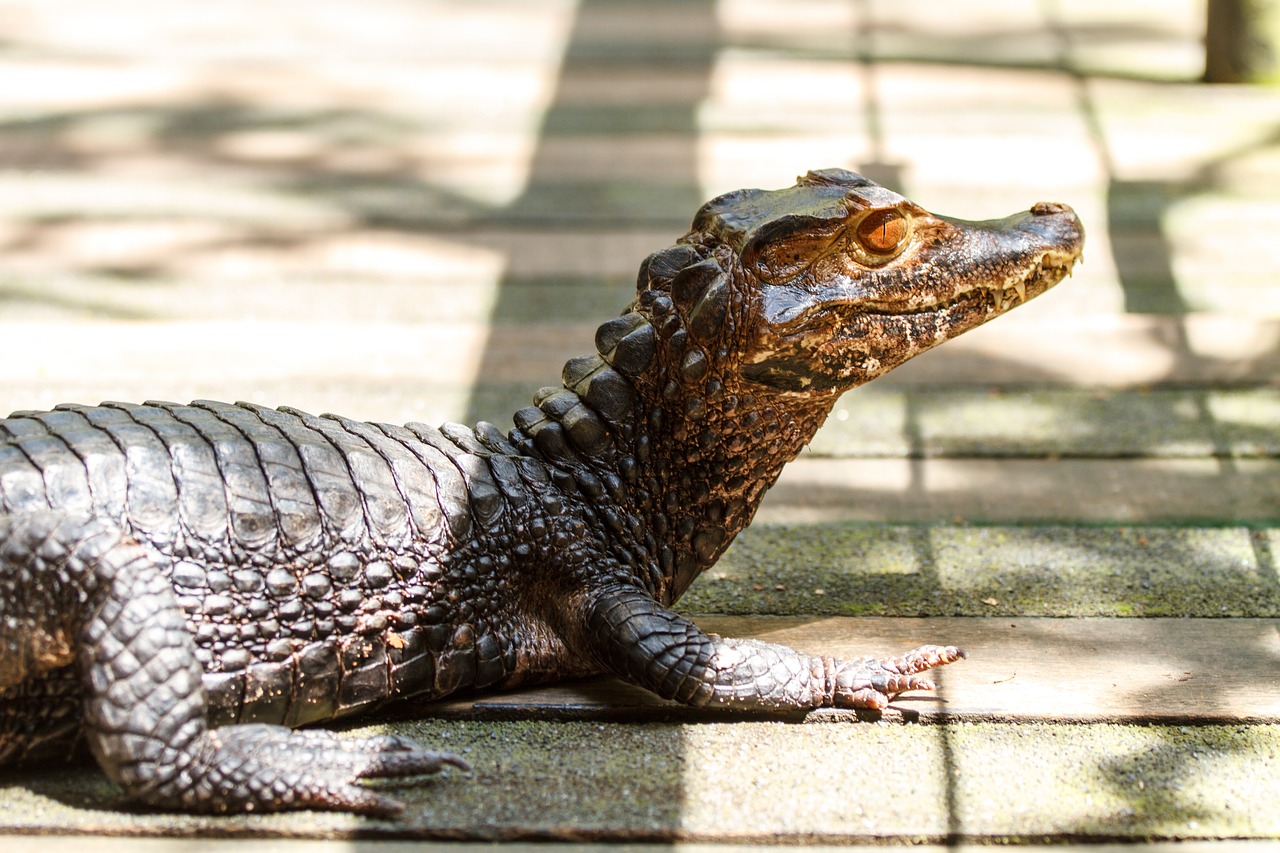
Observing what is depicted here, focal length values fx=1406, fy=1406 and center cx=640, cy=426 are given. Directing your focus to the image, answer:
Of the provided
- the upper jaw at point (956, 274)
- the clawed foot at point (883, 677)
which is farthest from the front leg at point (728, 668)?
the upper jaw at point (956, 274)

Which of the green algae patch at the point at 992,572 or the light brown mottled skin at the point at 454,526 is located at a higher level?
the light brown mottled skin at the point at 454,526

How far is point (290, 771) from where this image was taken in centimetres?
271

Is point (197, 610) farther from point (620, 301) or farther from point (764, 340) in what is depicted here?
point (620, 301)

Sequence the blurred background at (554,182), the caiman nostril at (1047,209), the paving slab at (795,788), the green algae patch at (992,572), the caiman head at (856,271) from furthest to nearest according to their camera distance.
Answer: the blurred background at (554,182), the green algae patch at (992,572), the caiman nostril at (1047,209), the caiman head at (856,271), the paving slab at (795,788)

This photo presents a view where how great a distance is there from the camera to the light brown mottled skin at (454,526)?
2666 mm

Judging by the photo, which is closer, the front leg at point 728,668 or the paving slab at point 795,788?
the paving slab at point 795,788

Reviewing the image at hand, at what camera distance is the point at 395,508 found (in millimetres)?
3051

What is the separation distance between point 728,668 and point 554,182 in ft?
11.7

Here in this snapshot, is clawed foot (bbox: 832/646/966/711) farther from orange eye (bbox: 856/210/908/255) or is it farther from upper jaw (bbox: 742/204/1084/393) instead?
orange eye (bbox: 856/210/908/255)

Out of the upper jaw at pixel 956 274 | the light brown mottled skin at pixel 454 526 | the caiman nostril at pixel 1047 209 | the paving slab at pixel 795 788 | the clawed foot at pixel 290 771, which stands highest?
the caiman nostril at pixel 1047 209

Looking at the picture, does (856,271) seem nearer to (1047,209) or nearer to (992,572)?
(1047,209)

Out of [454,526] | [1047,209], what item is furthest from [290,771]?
[1047,209]

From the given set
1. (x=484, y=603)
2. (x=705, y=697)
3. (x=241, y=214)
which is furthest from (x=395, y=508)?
(x=241, y=214)

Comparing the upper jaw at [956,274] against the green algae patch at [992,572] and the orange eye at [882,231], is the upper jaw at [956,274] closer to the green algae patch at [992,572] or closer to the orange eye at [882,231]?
the orange eye at [882,231]
